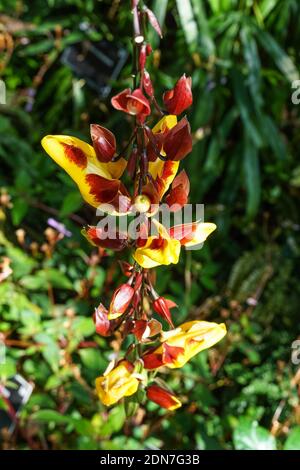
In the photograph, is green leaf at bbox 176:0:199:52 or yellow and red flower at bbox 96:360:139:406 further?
green leaf at bbox 176:0:199:52

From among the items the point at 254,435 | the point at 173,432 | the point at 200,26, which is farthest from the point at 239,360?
the point at 200,26

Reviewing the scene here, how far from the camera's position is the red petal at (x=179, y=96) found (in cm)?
44

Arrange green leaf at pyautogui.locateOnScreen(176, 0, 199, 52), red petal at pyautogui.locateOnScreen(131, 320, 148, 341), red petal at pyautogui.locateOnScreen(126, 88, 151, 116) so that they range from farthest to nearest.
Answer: green leaf at pyautogui.locateOnScreen(176, 0, 199, 52), red petal at pyautogui.locateOnScreen(131, 320, 148, 341), red petal at pyautogui.locateOnScreen(126, 88, 151, 116)

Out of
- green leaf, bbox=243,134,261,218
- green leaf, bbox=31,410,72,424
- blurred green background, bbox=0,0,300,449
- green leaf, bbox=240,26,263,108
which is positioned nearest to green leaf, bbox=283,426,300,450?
blurred green background, bbox=0,0,300,449

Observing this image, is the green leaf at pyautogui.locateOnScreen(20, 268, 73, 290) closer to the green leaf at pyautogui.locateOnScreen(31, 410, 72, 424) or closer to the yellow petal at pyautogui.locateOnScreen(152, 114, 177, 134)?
the green leaf at pyautogui.locateOnScreen(31, 410, 72, 424)

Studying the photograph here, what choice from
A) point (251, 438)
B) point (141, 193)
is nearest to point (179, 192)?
point (141, 193)

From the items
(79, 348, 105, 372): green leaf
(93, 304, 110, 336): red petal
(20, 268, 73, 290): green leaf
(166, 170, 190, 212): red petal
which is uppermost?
(166, 170, 190, 212): red petal

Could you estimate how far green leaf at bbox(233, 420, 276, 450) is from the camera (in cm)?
91

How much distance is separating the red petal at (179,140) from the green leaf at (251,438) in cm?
63

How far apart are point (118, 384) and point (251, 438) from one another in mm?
476

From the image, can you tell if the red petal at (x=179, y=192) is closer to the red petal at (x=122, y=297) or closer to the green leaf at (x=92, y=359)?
the red petal at (x=122, y=297)

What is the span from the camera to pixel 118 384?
20.9 inches

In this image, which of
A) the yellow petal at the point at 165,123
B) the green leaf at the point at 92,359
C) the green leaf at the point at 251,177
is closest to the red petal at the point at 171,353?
the yellow petal at the point at 165,123

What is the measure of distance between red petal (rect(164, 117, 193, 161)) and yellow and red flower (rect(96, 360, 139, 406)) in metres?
0.22
